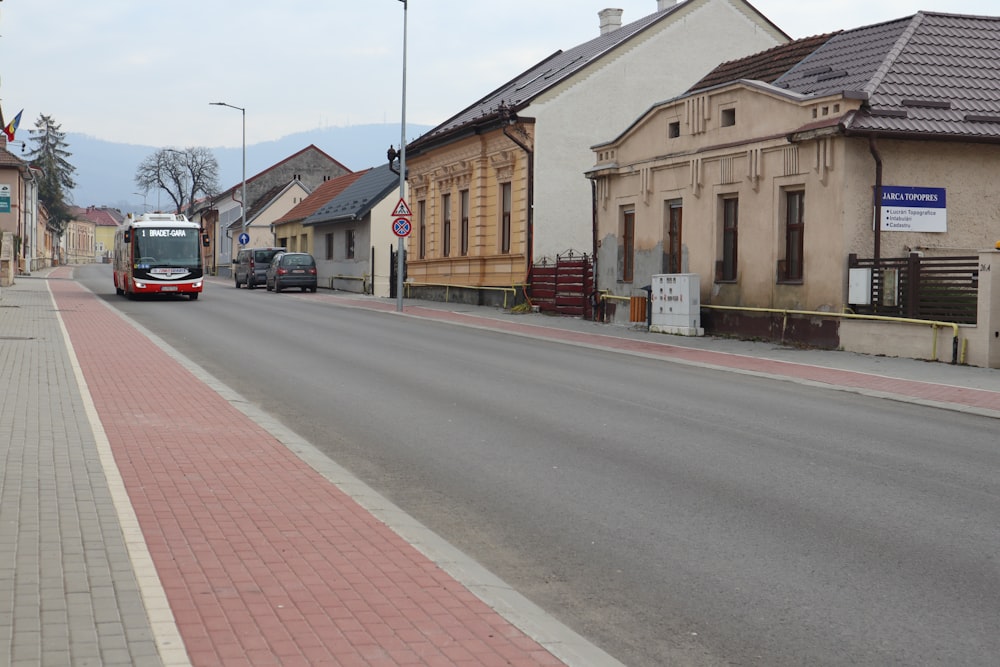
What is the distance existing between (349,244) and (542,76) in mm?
19553

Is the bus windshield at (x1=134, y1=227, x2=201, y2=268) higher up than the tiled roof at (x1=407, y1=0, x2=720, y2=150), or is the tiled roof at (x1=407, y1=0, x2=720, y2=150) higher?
the tiled roof at (x1=407, y1=0, x2=720, y2=150)

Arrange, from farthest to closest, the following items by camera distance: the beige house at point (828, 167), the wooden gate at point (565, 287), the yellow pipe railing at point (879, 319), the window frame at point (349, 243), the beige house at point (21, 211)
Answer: the beige house at point (21, 211) < the window frame at point (349, 243) < the wooden gate at point (565, 287) < the beige house at point (828, 167) < the yellow pipe railing at point (879, 319)

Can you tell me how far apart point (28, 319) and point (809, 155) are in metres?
17.0

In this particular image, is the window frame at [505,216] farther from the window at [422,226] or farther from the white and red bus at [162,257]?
the white and red bus at [162,257]

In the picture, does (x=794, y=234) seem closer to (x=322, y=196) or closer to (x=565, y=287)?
(x=565, y=287)

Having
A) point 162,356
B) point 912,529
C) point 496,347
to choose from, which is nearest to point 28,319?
point 162,356

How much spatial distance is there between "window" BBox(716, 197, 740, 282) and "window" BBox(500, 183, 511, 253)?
13.7 meters

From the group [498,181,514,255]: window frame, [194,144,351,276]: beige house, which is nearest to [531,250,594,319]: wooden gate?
[498,181,514,255]: window frame

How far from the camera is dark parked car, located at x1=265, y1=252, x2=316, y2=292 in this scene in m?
50.0

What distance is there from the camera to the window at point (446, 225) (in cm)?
4366

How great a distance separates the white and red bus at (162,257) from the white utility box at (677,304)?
18.1 meters

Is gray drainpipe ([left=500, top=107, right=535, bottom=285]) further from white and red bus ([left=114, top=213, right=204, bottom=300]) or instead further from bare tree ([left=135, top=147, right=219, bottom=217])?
bare tree ([left=135, top=147, right=219, bottom=217])

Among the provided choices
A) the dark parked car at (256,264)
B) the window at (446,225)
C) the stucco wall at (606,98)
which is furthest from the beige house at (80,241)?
the stucco wall at (606,98)

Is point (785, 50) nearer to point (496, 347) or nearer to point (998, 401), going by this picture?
point (496, 347)
